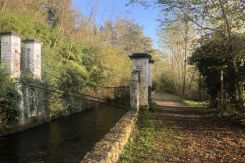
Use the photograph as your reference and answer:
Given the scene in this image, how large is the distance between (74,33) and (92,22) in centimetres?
352

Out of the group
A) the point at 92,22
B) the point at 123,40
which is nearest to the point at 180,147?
the point at 92,22

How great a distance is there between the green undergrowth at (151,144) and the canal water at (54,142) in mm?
1712

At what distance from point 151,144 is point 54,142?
168 inches

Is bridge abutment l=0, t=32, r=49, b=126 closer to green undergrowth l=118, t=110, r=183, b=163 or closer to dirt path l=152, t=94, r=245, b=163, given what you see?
green undergrowth l=118, t=110, r=183, b=163

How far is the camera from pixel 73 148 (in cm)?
1049

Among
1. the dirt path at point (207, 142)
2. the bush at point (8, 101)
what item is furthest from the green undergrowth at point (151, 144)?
the bush at point (8, 101)

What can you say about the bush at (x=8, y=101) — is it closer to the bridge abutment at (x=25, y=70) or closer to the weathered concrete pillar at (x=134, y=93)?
the bridge abutment at (x=25, y=70)

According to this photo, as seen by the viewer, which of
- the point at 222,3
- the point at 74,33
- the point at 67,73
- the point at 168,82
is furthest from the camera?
the point at 168,82

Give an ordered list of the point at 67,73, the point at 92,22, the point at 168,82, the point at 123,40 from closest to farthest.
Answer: the point at 67,73
the point at 92,22
the point at 168,82
the point at 123,40

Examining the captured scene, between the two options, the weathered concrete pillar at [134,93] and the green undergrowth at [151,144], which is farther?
the weathered concrete pillar at [134,93]

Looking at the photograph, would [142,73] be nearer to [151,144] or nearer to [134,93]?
[134,93]

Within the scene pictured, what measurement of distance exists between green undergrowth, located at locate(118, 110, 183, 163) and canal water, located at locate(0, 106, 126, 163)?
171 cm

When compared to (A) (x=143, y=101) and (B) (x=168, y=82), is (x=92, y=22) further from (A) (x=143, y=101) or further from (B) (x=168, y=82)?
(A) (x=143, y=101)

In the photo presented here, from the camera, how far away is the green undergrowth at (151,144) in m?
6.92
